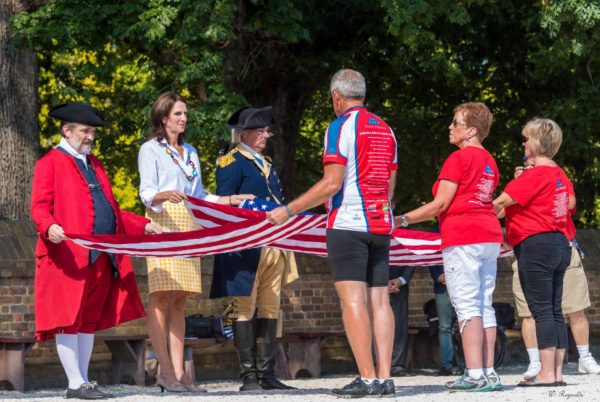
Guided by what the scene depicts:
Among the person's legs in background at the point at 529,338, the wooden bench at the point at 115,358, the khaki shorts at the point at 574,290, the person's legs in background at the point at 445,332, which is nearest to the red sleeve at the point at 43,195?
the wooden bench at the point at 115,358

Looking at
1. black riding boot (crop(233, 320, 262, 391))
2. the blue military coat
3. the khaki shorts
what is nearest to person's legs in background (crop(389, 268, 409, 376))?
the khaki shorts

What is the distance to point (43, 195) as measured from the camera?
8883 mm

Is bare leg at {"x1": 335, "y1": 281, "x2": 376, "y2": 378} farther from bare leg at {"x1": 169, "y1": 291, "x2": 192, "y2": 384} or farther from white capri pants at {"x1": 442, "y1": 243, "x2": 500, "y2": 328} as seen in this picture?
bare leg at {"x1": 169, "y1": 291, "x2": 192, "y2": 384}

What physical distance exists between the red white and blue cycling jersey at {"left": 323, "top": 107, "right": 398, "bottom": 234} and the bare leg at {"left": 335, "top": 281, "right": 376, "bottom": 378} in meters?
0.39

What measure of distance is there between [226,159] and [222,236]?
0.95 metres

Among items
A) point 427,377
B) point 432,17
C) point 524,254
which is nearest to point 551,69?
point 432,17

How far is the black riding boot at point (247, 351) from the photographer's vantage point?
33.6 ft

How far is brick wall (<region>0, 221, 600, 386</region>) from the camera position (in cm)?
1258

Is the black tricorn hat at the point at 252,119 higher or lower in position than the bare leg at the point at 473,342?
higher

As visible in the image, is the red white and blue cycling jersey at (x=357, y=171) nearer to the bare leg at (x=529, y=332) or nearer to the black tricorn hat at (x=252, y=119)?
the black tricorn hat at (x=252, y=119)

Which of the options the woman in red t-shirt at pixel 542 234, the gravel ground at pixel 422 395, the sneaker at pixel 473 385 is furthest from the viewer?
the woman in red t-shirt at pixel 542 234

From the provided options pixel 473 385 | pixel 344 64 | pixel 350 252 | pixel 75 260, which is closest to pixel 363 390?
pixel 350 252

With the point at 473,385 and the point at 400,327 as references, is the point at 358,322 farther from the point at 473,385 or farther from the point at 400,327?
the point at 400,327

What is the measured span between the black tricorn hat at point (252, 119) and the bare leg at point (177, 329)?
55.6 inches
